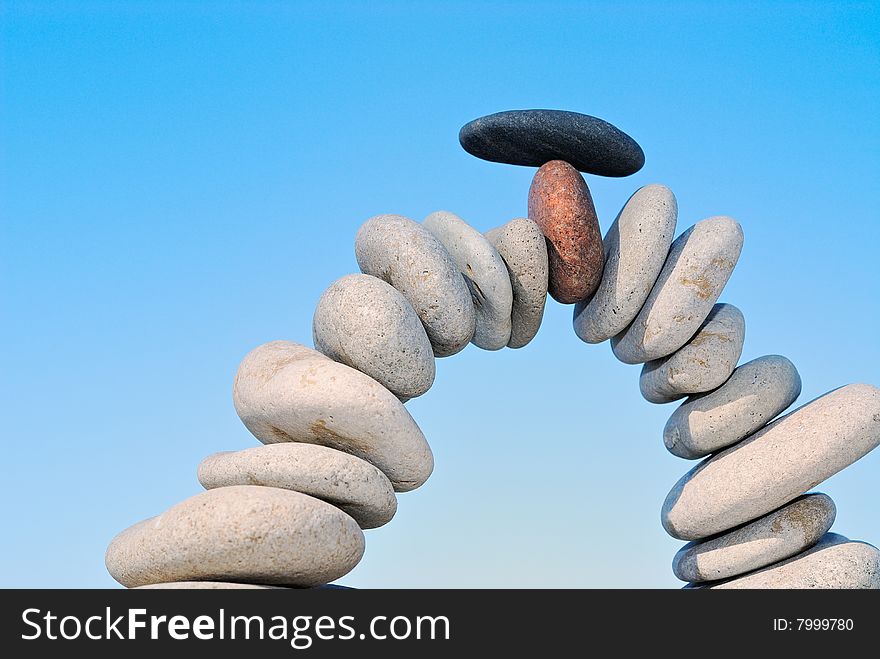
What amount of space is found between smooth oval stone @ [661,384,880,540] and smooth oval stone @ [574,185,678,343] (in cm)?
84

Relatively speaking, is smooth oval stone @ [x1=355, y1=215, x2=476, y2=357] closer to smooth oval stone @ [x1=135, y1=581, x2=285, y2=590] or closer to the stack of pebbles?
the stack of pebbles

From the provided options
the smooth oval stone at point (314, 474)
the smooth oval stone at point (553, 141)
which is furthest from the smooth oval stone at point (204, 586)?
the smooth oval stone at point (553, 141)

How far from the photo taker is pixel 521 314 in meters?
4.73

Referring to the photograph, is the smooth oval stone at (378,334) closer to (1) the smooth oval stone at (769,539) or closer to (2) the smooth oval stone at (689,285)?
(2) the smooth oval stone at (689,285)

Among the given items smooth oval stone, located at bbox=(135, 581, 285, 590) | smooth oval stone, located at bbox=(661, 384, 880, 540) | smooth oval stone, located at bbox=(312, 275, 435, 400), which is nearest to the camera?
smooth oval stone, located at bbox=(135, 581, 285, 590)

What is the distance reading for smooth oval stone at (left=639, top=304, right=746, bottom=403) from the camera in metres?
4.64

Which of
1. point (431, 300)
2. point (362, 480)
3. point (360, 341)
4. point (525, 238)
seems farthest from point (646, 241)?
point (362, 480)

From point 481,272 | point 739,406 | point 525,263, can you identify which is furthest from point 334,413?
point 739,406

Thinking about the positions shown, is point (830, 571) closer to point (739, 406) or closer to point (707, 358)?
point (739, 406)

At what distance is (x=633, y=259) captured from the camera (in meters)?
4.59

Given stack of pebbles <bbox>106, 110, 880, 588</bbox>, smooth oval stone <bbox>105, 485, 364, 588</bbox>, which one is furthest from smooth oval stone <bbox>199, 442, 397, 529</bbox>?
smooth oval stone <bbox>105, 485, 364, 588</bbox>

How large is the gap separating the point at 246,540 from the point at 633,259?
2221 mm
